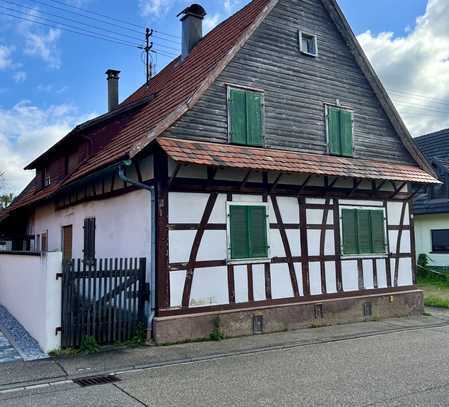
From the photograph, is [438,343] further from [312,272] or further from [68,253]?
[68,253]

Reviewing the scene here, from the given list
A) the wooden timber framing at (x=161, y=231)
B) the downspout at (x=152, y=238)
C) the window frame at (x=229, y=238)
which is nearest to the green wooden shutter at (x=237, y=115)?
the window frame at (x=229, y=238)

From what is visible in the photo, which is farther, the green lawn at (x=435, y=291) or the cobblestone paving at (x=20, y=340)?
the green lawn at (x=435, y=291)

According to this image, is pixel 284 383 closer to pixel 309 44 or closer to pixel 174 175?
pixel 174 175

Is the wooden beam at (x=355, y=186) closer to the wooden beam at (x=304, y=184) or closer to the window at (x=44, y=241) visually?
the wooden beam at (x=304, y=184)

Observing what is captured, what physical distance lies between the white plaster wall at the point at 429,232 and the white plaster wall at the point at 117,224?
596 inches

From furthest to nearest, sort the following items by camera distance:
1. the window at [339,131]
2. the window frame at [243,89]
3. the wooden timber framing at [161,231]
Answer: the window at [339,131] → the window frame at [243,89] → the wooden timber framing at [161,231]

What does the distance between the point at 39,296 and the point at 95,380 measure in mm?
2547

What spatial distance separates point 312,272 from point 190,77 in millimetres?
5330

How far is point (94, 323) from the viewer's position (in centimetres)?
832

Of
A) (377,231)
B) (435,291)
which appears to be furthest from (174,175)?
(435,291)

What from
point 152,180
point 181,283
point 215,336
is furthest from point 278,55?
point 215,336

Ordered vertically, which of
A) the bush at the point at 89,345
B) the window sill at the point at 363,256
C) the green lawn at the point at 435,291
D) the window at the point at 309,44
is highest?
the window at the point at 309,44

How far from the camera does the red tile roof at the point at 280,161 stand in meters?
8.79

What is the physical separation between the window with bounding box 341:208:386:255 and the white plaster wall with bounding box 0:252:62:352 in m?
6.80
